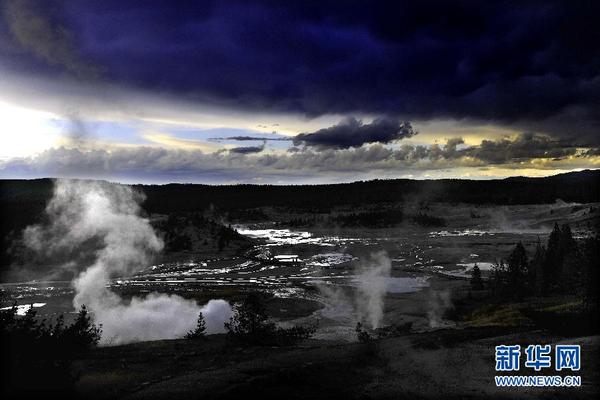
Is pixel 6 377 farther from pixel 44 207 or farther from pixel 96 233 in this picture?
pixel 44 207

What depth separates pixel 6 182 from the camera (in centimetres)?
15588

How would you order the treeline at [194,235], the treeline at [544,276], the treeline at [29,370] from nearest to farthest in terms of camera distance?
the treeline at [29,370]
the treeline at [544,276]
the treeline at [194,235]

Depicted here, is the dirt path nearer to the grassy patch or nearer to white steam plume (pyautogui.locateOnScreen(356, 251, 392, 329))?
the grassy patch

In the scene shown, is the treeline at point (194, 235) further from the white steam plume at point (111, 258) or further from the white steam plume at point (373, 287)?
the white steam plume at point (373, 287)

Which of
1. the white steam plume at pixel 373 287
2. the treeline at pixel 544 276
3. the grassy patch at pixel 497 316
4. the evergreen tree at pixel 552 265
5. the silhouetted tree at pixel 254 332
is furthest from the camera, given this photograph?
the evergreen tree at pixel 552 265

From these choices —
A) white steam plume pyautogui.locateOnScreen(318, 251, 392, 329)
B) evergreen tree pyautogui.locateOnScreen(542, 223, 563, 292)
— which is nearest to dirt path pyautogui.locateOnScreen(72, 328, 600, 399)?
white steam plume pyautogui.locateOnScreen(318, 251, 392, 329)

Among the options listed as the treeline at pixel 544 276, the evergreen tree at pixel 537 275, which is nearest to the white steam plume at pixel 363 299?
the treeline at pixel 544 276

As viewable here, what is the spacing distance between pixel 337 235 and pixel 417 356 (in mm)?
81770

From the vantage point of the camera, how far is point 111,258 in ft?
207

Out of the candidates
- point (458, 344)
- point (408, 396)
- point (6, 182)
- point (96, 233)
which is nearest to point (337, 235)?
point (96, 233)

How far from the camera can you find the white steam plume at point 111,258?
3169 centimetres

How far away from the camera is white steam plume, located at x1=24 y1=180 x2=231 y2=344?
3169 cm

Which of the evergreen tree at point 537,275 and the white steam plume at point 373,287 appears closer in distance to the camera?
the white steam plume at point 373,287

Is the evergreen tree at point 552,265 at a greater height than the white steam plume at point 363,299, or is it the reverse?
the evergreen tree at point 552,265
